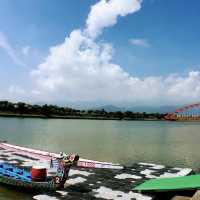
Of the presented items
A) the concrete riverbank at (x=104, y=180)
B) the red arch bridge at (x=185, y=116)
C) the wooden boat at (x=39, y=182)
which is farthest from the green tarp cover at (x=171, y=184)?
the red arch bridge at (x=185, y=116)

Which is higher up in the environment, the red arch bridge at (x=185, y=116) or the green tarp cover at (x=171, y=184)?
the red arch bridge at (x=185, y=116)

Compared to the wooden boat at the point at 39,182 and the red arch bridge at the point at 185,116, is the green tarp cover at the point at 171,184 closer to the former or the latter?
the wooden boat at the point at 39,182

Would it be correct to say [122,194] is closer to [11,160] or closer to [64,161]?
[64,161]

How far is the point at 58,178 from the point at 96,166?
637cm

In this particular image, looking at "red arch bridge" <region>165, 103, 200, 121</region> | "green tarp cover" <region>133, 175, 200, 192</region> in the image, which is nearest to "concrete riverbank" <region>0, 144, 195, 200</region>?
"green tarp cover" <region>133, 175, 200, 192</region>

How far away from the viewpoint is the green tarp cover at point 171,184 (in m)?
17.5

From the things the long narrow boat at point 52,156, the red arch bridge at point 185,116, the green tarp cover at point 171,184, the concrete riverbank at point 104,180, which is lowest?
the concrete riverbank at point 104,180

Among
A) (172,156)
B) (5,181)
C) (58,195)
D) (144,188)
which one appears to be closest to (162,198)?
(144,188)

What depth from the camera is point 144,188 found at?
Answer: 1830 centimetres

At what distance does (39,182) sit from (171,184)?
710 cm

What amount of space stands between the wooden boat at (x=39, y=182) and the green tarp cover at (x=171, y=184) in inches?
152

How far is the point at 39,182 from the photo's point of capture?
18.8 m

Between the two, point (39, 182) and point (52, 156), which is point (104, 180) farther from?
point (52, 156)

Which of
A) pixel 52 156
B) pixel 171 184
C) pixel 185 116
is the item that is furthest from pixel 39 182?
pixel 185 116
